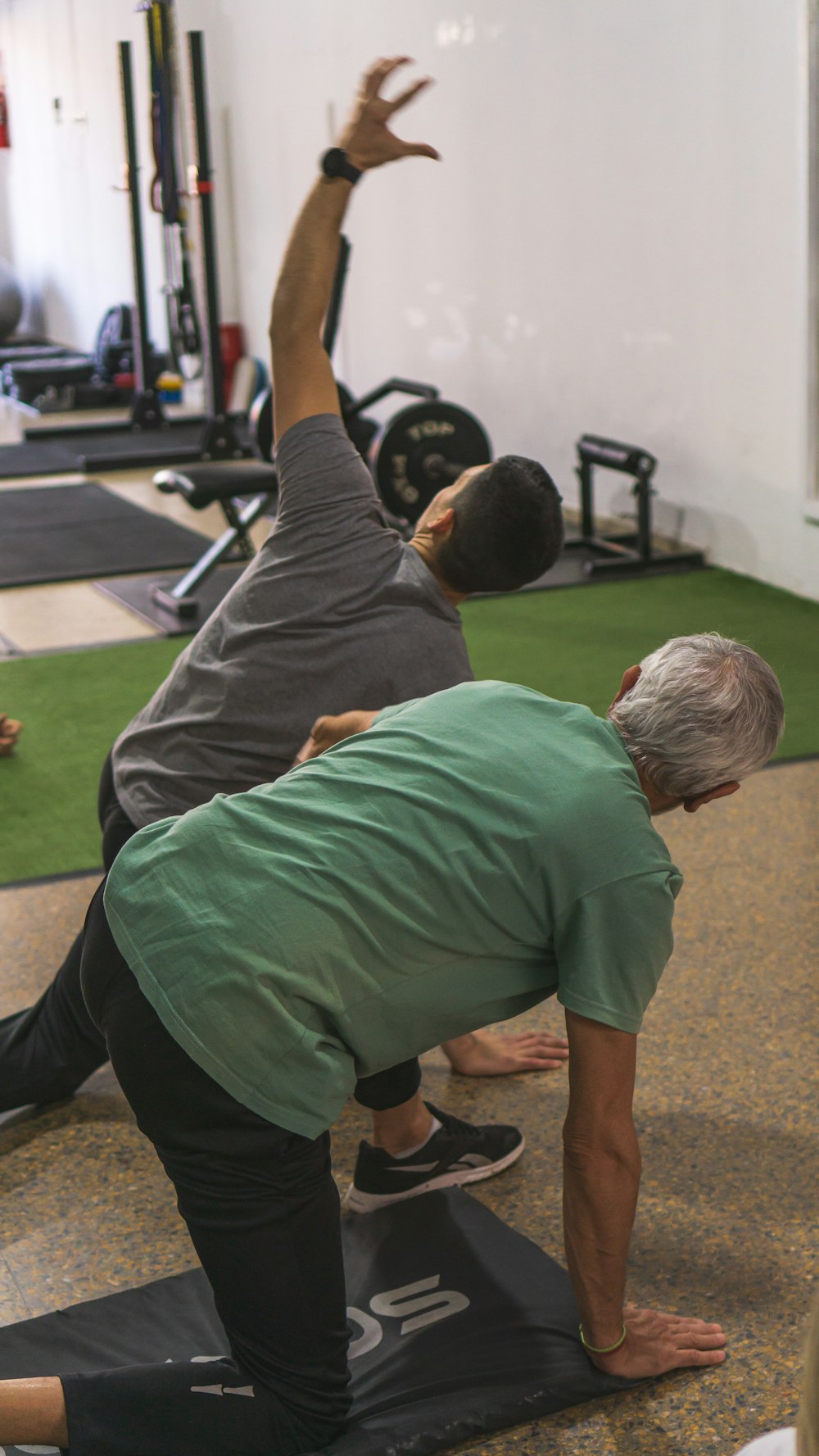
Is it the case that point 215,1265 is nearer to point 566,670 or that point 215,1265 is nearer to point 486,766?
point 486,766

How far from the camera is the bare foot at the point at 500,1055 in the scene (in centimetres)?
242

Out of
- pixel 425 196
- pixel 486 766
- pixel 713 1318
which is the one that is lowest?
pixel 713 1318

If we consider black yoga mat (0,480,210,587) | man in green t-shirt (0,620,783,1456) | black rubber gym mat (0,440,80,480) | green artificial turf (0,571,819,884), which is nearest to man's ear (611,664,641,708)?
man in green t-shirt (0,620,783,1456)

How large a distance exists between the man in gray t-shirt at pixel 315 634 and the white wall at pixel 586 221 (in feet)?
10.8

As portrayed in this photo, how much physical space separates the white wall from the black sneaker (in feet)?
11.7

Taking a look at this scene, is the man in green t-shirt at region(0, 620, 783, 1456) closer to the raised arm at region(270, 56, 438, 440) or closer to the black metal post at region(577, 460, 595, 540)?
the raised arm at region(270, 56, 438, 440)

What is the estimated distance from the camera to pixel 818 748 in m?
3.87

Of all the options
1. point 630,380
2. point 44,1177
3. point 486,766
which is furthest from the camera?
point 630,380

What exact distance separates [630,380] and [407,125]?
225 centimetres

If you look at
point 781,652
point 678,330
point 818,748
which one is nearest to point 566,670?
point 781,652

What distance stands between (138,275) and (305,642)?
7228mm

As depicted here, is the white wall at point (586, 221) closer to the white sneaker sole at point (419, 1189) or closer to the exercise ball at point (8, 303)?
the exercise ball at point (8, 303)

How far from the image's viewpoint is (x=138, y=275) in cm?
874

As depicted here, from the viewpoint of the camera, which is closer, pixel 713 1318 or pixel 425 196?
pixel 713 1318
